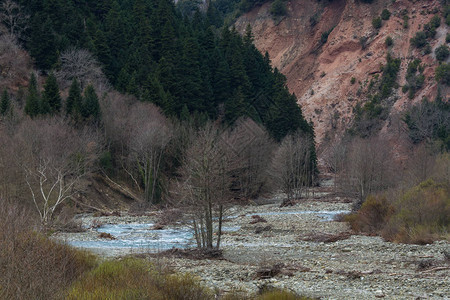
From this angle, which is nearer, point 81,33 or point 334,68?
point 81,33

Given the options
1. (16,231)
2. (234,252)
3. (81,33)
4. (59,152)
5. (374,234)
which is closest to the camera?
(16,231)

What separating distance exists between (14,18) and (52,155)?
34011 mm

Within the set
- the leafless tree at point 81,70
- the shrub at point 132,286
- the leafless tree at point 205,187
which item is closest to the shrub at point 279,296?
the shrub at point 132,286

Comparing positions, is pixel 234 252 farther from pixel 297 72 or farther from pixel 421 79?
pixel 297 72

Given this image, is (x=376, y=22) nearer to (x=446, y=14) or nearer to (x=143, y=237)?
(x=446, y=14)

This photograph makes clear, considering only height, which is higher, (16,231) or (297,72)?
(297,72)

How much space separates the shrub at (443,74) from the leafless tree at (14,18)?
217 ft

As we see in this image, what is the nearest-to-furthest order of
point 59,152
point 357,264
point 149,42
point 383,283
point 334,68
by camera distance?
point 383,283 < point 357,264 < point 59,152 < point 149,42 < point 334,68

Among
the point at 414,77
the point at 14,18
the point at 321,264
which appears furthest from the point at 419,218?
the point at 414,77

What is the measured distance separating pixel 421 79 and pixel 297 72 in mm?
31935

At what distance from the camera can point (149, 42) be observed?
7644 centimetres

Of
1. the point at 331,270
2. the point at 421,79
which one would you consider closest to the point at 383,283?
the point at 331,270

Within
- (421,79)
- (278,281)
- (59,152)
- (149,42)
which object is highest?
(149,42)

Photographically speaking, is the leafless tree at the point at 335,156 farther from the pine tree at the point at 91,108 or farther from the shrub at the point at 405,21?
the pine tree at the point at 91,108
